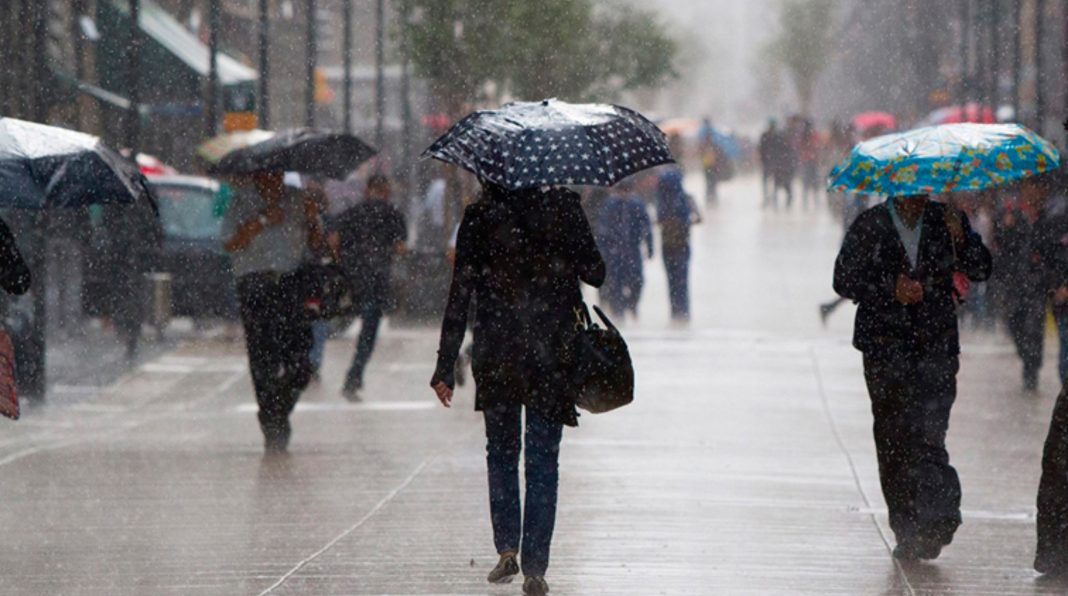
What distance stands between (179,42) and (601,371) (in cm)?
3266

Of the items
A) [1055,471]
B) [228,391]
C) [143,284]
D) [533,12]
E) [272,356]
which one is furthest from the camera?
[533,12]

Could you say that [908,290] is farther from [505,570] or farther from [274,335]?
[274,335]

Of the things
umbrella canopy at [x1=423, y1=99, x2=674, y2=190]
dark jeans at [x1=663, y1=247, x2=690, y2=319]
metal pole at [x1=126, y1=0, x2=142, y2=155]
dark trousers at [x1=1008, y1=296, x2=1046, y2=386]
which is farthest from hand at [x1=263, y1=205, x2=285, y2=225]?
dark jeans at [x1=663, y1=247, x2=690, y2=319]

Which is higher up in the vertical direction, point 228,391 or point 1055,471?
point 1055,471

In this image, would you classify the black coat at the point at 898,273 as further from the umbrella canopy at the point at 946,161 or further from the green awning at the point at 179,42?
the green awning at the point at 179,42

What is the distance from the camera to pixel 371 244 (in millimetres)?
18094

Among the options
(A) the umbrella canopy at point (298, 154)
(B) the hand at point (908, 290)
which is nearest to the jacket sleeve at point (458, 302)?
(B) the hand at point (908, 290)

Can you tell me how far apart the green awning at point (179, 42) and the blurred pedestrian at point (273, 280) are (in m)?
23.3

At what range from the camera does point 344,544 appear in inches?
380

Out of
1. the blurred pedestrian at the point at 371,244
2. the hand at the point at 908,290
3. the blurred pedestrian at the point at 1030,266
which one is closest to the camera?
the hand at the point at 908,290

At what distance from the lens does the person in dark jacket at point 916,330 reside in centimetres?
920

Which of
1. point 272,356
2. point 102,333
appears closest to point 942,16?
point 102,333

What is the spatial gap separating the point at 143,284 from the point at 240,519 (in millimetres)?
12303

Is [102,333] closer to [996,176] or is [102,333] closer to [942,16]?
[996,176]
